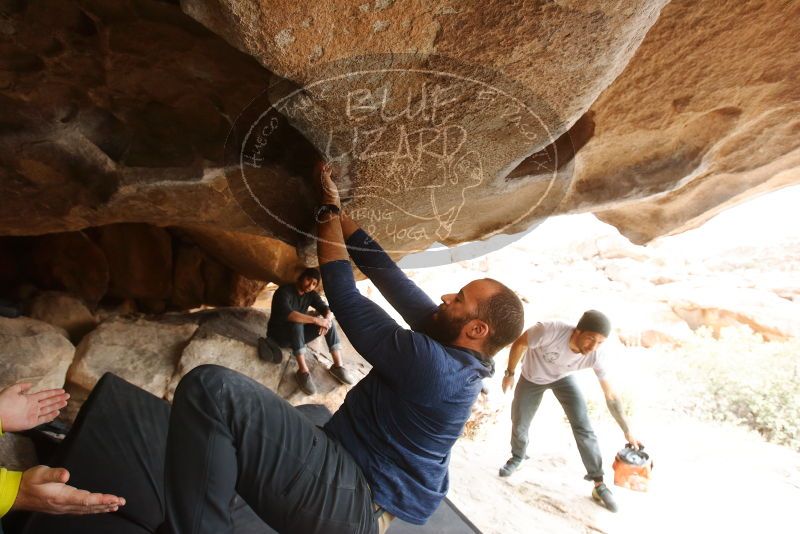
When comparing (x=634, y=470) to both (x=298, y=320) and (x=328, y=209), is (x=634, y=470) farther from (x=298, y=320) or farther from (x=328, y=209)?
(x=328, y=209)

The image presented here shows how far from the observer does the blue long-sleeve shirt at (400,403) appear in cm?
144

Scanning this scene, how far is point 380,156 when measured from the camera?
174cm

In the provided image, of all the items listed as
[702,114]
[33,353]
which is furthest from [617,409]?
[33,353]

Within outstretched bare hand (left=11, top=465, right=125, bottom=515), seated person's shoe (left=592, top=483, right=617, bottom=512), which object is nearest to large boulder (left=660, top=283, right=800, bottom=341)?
seated person's shoe (left=592, top=483, right=617, bottom=512)

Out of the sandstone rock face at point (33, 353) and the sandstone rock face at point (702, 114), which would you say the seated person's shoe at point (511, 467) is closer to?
the sandstone rock face at point (702, 114)

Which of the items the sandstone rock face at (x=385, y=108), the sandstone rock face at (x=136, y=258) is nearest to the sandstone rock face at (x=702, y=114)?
the sandstone rock face at (x=385, y=108)

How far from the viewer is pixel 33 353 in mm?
3191

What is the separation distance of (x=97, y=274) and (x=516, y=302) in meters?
4.96

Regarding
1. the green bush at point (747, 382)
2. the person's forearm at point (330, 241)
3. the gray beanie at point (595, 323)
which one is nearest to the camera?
the person's forearm at point (330, 241)

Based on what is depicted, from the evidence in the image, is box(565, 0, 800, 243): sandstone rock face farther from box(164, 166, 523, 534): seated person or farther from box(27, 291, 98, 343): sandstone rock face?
box(27, 291, 98, 343): sandstone rock face

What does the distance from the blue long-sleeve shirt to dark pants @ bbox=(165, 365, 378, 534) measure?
0.12 m

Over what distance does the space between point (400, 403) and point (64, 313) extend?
4028mm

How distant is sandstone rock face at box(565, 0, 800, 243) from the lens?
181cm

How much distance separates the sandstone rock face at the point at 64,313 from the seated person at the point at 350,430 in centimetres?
347
